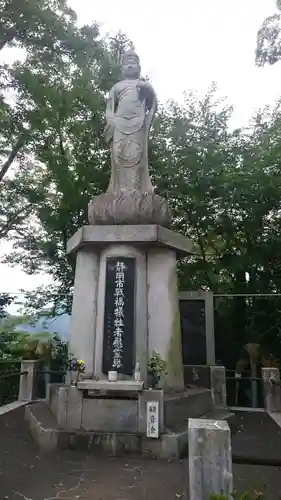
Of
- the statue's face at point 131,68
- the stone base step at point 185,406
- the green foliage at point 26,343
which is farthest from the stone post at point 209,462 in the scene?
the statue's face at point 131,68

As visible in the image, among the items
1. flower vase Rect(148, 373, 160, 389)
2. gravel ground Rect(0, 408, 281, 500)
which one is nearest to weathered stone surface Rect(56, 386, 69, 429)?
gravel ground Rect(0, 408, 281, 500)

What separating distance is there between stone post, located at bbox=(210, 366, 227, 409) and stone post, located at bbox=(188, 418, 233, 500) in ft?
17.6

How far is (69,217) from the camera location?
37.0 feet

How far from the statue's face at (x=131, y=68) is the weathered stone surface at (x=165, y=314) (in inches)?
146

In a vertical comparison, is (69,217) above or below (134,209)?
above

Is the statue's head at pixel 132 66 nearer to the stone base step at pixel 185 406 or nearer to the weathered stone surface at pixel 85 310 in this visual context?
the weathered stone surface at pixel 85 310

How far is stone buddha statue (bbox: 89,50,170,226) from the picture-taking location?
682 centimetres

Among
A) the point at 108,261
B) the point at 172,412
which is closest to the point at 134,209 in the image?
the point at 108,261

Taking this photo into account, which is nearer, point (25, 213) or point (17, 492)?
point (17, 492)

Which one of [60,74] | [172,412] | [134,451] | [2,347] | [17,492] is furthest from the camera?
[60,74]

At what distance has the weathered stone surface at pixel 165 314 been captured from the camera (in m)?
6.34

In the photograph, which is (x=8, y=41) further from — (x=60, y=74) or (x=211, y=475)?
(x=211, y=475)

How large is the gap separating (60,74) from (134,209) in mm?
6410

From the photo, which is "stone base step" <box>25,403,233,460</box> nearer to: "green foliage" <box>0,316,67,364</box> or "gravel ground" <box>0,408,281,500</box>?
"gravel ground" <box>0,408,281,500</box>
